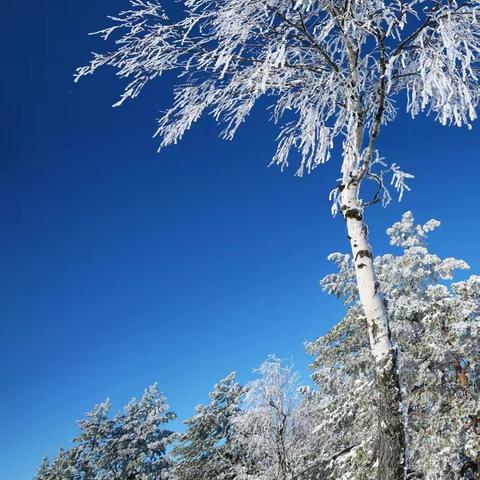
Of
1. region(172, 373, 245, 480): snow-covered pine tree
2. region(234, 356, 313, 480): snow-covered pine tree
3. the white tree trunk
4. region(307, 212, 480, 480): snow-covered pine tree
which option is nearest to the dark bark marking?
the white tree trunk

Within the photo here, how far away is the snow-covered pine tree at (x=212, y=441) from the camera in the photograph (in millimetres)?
25562

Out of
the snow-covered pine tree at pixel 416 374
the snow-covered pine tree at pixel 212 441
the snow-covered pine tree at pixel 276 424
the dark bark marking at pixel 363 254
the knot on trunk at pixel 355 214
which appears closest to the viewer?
the dark bark marking at pixel 363 254

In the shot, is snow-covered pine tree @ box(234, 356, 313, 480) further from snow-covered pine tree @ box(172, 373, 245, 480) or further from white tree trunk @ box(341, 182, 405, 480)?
white tree trunk @ box(341, 182, 405, 480)

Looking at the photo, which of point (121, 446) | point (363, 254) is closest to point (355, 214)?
point (363, 254)

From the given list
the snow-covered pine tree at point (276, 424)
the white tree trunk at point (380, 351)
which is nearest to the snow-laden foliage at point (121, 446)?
the snow-covered pine tree at point (276, 424)

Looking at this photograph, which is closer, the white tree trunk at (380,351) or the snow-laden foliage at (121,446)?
the white tree trunk at (380,351)

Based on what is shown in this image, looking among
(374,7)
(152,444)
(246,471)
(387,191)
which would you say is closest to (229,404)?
(246,471)

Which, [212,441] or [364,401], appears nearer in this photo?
[364,401]

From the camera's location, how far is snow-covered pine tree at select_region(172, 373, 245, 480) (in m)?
25.6

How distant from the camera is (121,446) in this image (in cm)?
3231

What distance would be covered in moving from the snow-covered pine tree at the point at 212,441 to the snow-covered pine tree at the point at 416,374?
9.62m

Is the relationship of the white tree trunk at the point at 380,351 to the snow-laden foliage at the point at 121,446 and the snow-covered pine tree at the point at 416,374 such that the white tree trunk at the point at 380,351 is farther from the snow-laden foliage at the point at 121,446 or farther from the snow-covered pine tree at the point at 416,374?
the snow-laden foliage at the point at 121,446

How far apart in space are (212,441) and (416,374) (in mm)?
17229

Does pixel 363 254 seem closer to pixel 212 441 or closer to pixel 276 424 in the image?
pixel 276 424
